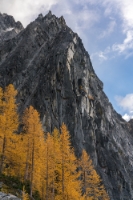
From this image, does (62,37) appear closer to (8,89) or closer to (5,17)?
(8,89)

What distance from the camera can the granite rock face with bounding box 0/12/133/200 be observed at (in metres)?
60.3

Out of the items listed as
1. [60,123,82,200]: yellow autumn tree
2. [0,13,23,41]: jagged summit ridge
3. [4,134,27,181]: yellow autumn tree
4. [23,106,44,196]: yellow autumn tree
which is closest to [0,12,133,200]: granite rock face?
[4,134,27,181]: yellow autumn tree

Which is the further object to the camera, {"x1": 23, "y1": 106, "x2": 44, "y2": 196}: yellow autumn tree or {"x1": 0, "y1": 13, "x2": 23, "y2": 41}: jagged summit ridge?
{"x1": 0, "y1": 13, "x2": 23, "y2": 41}: jagged summit ridge

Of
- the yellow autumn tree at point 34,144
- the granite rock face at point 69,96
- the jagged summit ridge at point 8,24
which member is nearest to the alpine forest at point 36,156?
the yellow autumn tree at point 34,144

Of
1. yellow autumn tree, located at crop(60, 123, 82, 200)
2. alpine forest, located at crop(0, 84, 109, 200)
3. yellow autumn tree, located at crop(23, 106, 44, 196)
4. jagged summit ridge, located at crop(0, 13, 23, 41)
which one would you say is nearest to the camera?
alpine forest, located at crop(0, 84, 109, 200)

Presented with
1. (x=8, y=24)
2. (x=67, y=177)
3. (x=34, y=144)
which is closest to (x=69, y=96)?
(x=67, y=177)

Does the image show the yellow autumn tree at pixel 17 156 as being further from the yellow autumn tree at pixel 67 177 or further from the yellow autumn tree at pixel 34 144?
the yellow autumn tree at pixel 67 177

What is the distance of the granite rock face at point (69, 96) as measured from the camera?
60344 mm

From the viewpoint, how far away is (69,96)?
65812 mm

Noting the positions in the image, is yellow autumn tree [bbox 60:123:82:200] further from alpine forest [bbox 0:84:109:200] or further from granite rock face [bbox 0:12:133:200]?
granite rock face [bbox 0:12:133:200]

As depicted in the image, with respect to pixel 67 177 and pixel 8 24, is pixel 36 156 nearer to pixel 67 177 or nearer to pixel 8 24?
pixel 67 177

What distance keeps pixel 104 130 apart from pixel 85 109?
408 inches

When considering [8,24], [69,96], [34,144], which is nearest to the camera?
[34,144]

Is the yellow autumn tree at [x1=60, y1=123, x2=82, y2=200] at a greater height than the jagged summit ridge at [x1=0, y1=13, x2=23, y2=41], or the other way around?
the jagged summit ridge at [x1=0, y1=13, x2=23, y2=41]
